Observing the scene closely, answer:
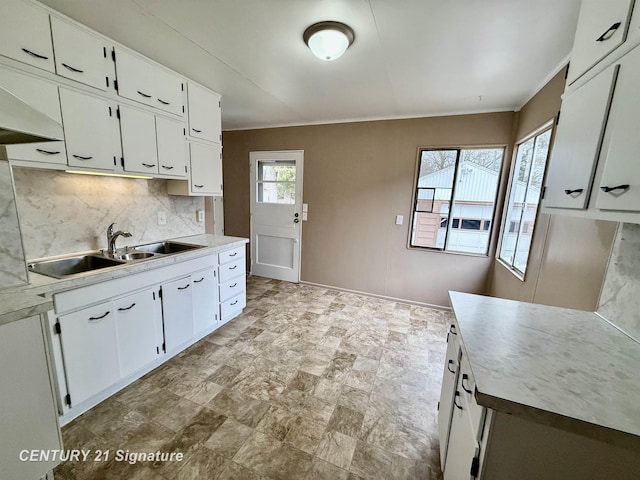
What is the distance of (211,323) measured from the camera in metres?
2.62

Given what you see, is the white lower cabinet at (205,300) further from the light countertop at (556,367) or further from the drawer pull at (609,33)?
the drawer pull at (609,33)

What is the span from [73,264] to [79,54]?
1.48m

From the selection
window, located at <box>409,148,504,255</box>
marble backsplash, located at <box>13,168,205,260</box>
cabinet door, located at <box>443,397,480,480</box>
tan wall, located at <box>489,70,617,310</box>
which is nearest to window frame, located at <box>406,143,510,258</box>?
window, located at <box>409,148,504,255</box>

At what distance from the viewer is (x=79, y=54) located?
1649 millimetres

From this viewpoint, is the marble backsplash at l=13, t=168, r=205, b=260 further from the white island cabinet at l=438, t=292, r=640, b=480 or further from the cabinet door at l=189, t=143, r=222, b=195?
the white island cabinet at l=438, t=292, r=640, b=480

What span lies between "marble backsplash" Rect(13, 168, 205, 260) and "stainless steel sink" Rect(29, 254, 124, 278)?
0.38 feet

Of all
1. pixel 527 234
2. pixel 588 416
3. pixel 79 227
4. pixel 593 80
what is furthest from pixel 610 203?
pixel 79 227

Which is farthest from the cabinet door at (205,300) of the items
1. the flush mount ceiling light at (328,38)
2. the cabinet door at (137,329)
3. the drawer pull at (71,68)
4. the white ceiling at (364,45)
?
the flush mount ceiling light at (328,38)

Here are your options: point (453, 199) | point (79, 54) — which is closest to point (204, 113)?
point (79, 54)

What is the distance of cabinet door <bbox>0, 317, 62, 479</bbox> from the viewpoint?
0.93 meters

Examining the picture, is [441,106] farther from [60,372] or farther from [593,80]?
[60,372]

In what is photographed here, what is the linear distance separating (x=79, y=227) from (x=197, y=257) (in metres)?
0.89

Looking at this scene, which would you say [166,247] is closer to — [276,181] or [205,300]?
[205,300]

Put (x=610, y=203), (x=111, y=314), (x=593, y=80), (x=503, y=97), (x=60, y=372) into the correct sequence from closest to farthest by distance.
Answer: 1. (x=610, y=203)
2. (x=593, y=80)
3. (x=60, y=372)
4. (x=111, y=314)
5. (x=503, y=97)
